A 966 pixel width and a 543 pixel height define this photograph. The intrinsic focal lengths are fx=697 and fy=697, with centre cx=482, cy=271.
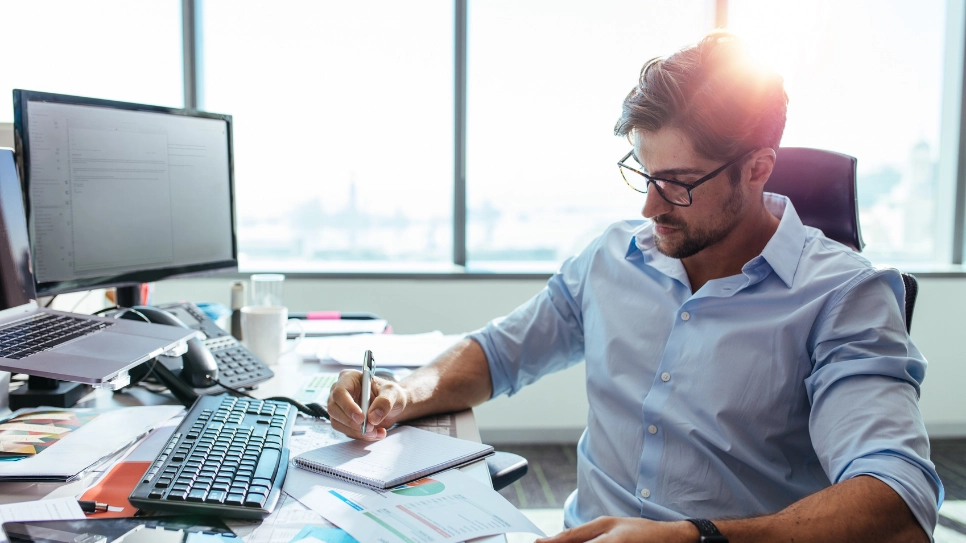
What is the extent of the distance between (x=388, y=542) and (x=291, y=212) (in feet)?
8.24

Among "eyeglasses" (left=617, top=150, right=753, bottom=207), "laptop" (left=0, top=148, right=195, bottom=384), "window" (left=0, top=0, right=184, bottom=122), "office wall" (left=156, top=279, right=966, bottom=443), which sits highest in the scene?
"window" (left=0, top=0, right=184, bottom=122)

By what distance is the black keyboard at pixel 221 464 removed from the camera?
2.47ft

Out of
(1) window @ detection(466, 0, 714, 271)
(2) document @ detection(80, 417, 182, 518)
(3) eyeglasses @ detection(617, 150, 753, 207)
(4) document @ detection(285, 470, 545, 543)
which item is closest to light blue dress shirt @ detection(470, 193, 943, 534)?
(3) eyeglasses @ detection(617, 150, 753, 207)

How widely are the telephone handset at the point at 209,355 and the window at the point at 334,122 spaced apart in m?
1.53

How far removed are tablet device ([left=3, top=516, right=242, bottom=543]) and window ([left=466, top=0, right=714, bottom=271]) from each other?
2.39m

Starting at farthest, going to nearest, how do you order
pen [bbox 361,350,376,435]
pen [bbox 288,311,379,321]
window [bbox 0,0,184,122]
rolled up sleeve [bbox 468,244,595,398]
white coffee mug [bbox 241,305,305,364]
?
window [bbox 0,0,184,122] → pen [bbox 288,311,379,321] → white coffee mug [bbox 241,305,305,364] → rolled up sleeve [bbox 468,244,595,398] → pen [bbox 361,350,376,435]

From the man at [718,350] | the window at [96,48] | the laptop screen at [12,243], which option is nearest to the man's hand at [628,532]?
the man at [718,350]

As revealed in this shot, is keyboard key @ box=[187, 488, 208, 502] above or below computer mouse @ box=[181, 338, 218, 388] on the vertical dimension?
below

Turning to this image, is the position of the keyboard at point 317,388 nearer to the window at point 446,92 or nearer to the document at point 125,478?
the document at point 125,478

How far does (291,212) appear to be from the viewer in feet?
9.98

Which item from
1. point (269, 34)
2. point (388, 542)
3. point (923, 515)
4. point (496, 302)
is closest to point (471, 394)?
point (388, 542)

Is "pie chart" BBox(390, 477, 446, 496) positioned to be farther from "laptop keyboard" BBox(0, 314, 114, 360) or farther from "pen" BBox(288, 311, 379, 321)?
"pen" BBox(288, 311, 379, 321)

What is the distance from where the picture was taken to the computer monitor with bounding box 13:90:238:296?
1104 millimetres

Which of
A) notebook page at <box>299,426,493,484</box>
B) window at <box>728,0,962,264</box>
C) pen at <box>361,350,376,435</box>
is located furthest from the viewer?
window at <box>728,0,962,264</box>
